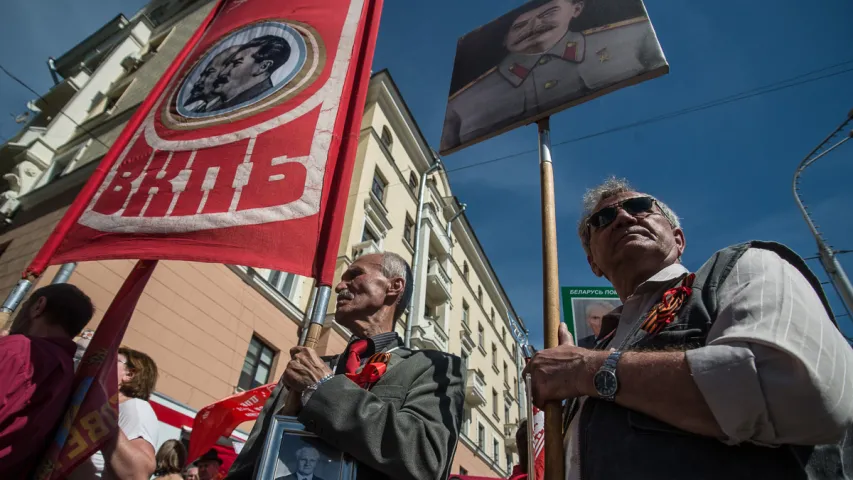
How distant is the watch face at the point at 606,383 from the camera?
1.09 metres

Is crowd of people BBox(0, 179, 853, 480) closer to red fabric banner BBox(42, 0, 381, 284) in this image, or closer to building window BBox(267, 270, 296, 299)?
red fabric banner BBox(42, 0, 381, 284)

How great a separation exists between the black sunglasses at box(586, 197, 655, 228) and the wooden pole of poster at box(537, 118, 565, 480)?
0.59 feet

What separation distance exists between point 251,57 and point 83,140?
45.1ft

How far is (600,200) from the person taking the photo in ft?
6.33

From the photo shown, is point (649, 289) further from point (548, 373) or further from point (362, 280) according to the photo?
point (362, 280)

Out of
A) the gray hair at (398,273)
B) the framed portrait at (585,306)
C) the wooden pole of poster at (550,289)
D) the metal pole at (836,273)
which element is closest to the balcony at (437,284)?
the metal pole at (836,273)

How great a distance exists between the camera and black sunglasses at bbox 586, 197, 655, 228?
1.71 m

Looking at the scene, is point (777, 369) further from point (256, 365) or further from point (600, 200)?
point (256, 365)

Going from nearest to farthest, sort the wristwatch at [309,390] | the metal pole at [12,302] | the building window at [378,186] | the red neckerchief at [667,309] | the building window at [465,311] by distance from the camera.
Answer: the red neckerchief at [667,309], the wristwatch at [309,390], the metal pole at [12,302], the building window at [378,186], the building window at [465,311]

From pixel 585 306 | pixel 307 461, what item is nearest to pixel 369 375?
pixel 307 461

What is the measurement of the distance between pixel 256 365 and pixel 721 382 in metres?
10.1

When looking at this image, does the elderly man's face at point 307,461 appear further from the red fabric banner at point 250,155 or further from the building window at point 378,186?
the building window at point 378,186

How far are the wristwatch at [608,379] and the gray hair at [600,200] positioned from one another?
2.78 ft

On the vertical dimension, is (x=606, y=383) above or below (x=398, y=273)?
below
